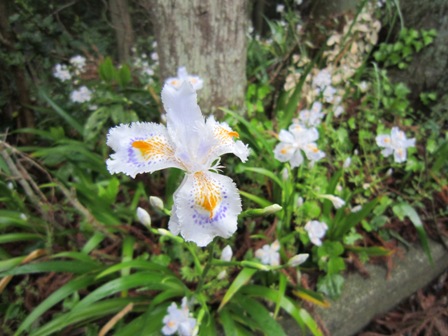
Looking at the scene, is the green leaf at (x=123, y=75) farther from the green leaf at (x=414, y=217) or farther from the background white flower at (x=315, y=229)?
the green leaf at (x=414, y=217)

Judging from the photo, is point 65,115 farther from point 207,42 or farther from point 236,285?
point 236,285

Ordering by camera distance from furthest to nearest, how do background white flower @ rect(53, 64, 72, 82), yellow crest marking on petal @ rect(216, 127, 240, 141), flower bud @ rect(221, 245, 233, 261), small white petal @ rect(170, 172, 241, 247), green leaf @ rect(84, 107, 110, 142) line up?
background white flower @ rect(53, 64, 72, 82) → green leaf @ rect(84, 107, 110, 142) → flower bud @ rect(221, 245, 233, 261) → yellow crest marking on petal @ rect(216, 127, 240, 141) → small white petal @ rect(170, 172, 241, 247)

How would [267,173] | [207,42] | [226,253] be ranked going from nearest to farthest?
[226,253], [267,173], [207,42]

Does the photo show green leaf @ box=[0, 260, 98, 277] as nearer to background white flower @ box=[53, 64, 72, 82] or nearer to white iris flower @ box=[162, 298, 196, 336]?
white iris flower @ box=[162, 298, 196, 336]

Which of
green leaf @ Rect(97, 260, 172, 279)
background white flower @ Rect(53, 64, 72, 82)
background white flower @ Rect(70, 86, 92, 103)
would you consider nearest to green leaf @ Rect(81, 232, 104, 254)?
green leaf @ Rect(97, 260, 172, 279)

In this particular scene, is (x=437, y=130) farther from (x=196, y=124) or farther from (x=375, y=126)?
(x=196, y=124)

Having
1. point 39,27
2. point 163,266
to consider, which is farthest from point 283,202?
point 39,27

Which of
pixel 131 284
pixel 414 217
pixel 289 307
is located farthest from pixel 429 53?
pixel 131 284
